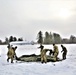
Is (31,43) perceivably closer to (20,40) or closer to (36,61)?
(20,40)

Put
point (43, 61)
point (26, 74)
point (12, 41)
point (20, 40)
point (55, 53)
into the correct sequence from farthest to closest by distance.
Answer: point (20, 40)
point (12, 41)
point (55, 53)
point (43, 61)
point (26, 74)

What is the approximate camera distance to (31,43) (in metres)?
100

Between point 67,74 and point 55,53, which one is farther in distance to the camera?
point 55,53

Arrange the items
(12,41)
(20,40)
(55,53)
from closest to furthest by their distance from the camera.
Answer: (55,53) < (12,41) < (20,40)

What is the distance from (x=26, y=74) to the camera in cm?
1260

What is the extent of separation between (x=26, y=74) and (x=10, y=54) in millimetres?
7147

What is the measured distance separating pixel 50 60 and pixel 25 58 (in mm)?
2124

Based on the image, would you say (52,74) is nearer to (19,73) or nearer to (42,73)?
(42,73)

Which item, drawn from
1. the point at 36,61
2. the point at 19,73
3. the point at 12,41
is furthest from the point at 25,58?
the point at 12,41

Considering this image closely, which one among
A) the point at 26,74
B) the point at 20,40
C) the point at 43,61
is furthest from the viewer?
the point at 20,40

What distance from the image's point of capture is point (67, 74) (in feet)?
41.4

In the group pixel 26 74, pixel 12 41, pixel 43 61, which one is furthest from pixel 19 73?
pixel 12 41

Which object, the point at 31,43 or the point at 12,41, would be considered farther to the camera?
the point at 31,43

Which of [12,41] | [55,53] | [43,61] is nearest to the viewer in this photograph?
[43,61]
